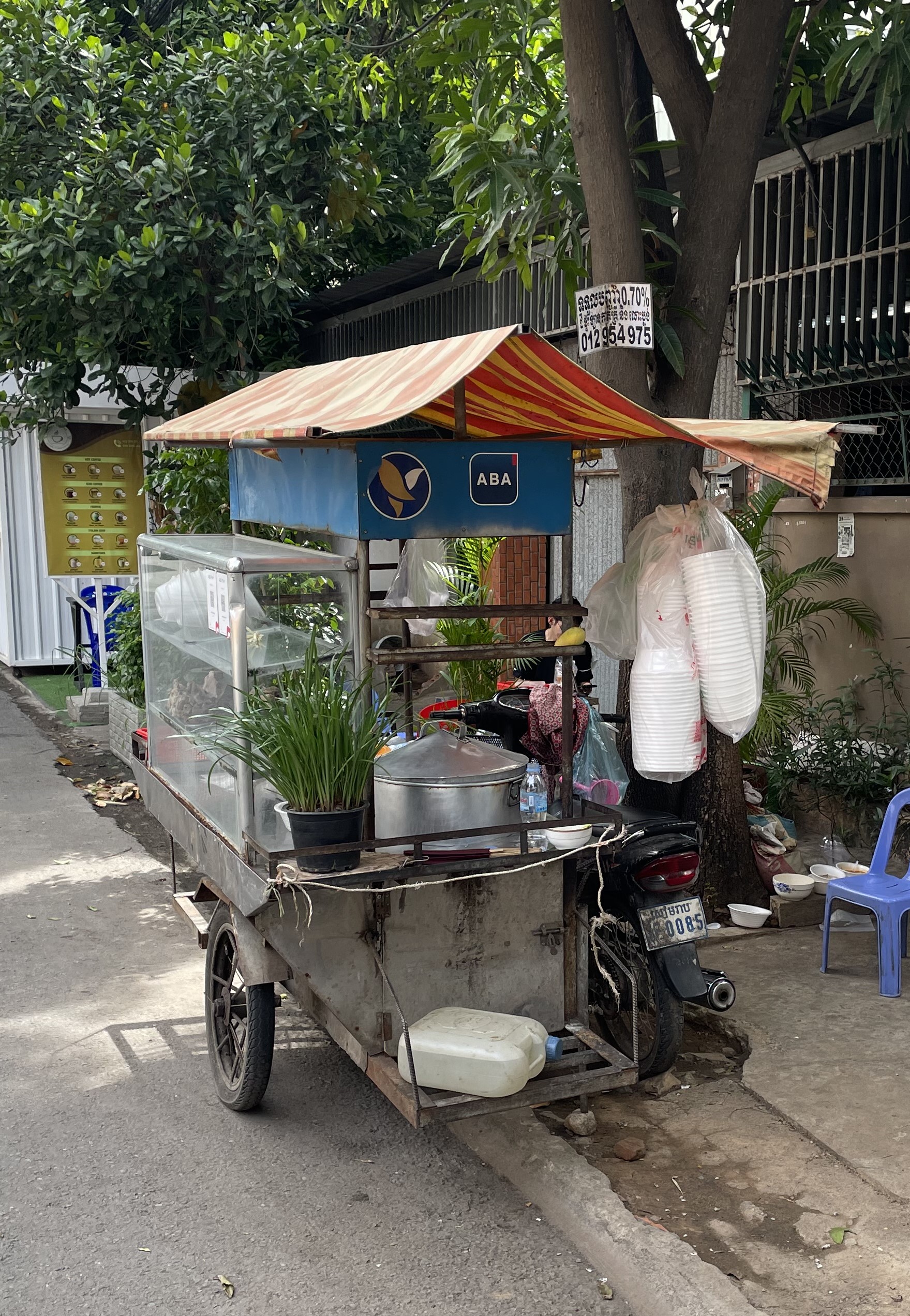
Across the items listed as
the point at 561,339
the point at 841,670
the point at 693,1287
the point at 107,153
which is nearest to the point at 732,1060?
the point at 693,1287

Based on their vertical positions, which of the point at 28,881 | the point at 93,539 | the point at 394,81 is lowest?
the point at 28,881

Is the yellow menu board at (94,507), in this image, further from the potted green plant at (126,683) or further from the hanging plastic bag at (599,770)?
the hanging plastic bag at (599,770)

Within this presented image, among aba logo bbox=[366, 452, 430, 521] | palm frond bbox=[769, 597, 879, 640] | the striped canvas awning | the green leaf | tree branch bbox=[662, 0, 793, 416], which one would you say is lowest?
palm frond bbox=[769, 597, 879, 640]

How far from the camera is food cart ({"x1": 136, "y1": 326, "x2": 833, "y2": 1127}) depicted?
11.8 ft

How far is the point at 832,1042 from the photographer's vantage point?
14.6 feet

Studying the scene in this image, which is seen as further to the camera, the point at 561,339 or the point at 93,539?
the point at 93,539

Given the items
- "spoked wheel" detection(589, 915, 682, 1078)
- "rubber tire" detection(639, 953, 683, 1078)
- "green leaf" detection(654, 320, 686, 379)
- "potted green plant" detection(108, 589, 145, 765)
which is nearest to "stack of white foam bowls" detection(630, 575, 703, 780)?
"spoked wheel" detection(589, 915, 682, 1078)

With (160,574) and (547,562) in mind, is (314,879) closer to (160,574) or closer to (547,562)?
(160,574)

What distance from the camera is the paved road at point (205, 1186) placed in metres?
3.21

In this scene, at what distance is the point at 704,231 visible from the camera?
17.8 ft

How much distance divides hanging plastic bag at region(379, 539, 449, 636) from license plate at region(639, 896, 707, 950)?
6.50 ft

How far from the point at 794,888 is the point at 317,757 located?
10.2ft

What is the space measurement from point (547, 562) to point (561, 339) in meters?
1.96

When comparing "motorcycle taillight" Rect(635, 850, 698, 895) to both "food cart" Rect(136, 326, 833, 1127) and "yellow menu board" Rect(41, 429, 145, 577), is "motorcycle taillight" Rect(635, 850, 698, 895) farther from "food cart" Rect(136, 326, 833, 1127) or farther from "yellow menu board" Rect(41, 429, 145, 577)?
"yellow menu board" Rect(41, 429, 145, 577)
